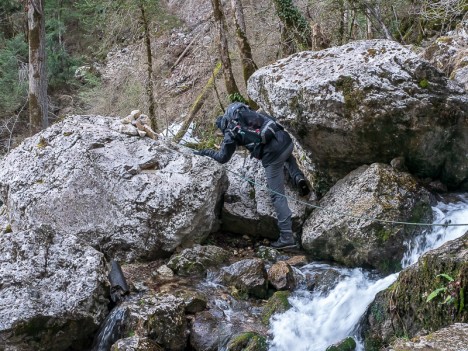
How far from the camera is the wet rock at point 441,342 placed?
2922 millimetres

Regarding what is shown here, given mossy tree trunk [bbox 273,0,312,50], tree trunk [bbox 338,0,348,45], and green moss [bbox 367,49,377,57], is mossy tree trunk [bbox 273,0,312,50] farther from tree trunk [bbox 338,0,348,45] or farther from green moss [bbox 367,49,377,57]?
green moss [bbox 367,49,377,57]

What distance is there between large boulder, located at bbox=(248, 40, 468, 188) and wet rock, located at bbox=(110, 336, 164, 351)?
367 centimetres

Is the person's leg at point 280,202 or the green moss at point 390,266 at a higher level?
the person's leg at point 280,202

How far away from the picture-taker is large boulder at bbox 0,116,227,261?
23.3ft

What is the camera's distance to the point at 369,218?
6332 mm

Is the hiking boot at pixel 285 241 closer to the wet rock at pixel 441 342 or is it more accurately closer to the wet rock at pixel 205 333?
the wet rock at pixel 205 333

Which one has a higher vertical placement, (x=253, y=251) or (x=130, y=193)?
(x=130, y=193)

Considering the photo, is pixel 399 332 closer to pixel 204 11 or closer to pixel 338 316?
pixel 338 316

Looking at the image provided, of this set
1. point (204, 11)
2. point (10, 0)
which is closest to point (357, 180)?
point (204, 11)

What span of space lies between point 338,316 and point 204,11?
54.2 feet

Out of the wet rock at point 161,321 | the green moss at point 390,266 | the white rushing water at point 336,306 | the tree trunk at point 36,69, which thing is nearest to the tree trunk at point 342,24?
the white rushing water at point 336,306

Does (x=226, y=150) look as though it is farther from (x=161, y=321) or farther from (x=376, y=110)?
(x=161, y=321)

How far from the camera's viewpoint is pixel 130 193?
719 cm

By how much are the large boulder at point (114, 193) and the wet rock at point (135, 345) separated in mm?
2203
